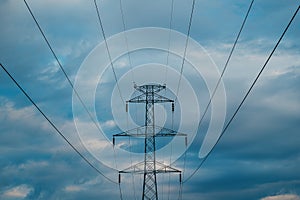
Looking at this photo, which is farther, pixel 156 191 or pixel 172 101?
pixel 172 101

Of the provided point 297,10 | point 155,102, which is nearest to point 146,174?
point 155,102

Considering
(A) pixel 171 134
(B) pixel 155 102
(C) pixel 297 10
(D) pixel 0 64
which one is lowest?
(D) pixel 0 64

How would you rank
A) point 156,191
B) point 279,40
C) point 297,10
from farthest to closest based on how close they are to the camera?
point 156,191
point 279,40
point 297,10

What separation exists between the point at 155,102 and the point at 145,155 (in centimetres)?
763

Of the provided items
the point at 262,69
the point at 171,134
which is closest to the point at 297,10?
the point at 262,69

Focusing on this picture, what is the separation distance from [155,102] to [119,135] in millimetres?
6867

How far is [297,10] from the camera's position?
68.5ft

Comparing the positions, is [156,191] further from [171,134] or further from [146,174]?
[171,134]

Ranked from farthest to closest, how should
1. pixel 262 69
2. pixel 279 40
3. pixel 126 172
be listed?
pixel 126 172, pixel 262 69, pixel 279 40

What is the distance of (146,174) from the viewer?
58562mm

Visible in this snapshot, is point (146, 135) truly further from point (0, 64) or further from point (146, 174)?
point (0, 64)

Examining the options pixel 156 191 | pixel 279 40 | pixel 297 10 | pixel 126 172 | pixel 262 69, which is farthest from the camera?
pixel 126 172

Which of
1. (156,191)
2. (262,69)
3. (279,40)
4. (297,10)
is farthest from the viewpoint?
(156,191)

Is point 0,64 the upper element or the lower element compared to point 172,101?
lower
